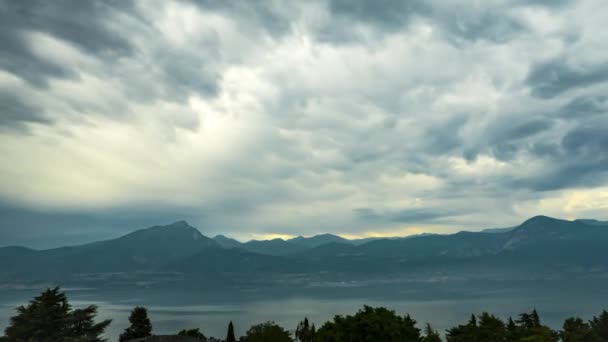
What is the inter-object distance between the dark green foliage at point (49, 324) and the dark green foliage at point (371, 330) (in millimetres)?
31014

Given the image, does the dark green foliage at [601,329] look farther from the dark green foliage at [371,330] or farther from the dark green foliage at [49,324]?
the dark green foliage at [49,324]

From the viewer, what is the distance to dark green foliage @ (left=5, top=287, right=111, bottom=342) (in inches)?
2136

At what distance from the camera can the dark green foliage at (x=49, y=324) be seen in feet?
178

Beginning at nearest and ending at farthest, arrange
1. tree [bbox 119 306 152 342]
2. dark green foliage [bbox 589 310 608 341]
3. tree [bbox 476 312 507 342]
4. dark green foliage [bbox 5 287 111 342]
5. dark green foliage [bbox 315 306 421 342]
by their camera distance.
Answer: dark green foliage [bbox 5 287 111 342], dark green foliage [bbox 315 306 421 342], dark green foliage [bbox 589 310 608 341], tree [bbox 476 312 507 342], tree [bbox 119 306 152 342]

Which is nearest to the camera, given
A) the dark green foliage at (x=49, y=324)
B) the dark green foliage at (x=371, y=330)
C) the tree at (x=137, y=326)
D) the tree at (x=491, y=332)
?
the dark green foliage at (x=49, y=324)

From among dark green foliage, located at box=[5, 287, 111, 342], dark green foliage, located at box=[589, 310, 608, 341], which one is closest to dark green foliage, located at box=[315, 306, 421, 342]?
dark green foliage, located at box=[589, 310, 608, 341]

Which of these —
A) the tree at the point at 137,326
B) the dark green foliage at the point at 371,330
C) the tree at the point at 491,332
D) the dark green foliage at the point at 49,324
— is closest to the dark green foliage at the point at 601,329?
the tree at the point at 491,332

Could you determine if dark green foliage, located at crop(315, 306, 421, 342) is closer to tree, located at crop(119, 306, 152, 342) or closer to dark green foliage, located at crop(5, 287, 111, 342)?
dark green foliage, located at crop(5, 287, 111, 342)

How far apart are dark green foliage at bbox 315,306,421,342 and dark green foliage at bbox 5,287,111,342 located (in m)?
31.0

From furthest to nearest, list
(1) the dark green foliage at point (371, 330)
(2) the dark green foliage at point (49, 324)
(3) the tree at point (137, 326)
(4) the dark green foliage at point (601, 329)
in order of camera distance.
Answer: (3) the tree at point (137, 326) < (4) the dark green foliage at point (601, 329) < (1) the dark green foliage at point (371, 330) < (2) the dark green foliage at point (49, 324)

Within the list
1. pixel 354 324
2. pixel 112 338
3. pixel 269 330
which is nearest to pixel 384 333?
pixel 354 324

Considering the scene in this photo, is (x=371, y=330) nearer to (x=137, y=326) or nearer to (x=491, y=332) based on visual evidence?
(x=491, y=332)

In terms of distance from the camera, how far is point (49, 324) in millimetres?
55406

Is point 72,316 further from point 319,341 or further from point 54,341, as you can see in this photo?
point 319,341
